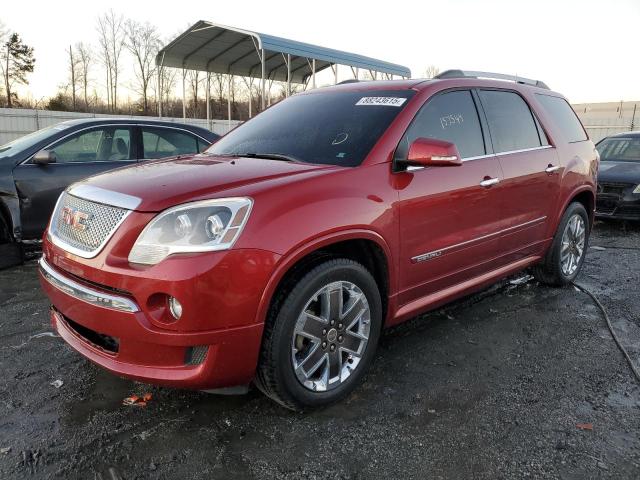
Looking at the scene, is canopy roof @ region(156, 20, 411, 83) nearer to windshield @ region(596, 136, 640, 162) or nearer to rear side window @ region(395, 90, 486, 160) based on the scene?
windshield @ region(596, 136, 640, 162)

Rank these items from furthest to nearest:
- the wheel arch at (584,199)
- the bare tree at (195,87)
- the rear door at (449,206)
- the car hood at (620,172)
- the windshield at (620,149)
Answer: the bare tree at (195,87) < the windshield at (620,149) < the car hood at (620,172) < the wheel arch at (584,199) < the rear door at (449,206)

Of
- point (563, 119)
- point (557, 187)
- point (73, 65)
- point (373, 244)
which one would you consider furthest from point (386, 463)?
point (73, 65)

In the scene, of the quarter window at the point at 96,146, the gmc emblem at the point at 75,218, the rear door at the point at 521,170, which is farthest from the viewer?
the quarter window at the point at 96,146

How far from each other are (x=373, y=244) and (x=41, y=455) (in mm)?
1880

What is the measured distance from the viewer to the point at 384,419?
2559mm

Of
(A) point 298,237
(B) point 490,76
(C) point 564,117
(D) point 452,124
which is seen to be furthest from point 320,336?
(C) point 564,117

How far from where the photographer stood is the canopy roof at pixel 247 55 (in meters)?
15.3

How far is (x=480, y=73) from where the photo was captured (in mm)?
3957

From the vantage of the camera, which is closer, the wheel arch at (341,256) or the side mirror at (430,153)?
the wheel arch at (341,256)

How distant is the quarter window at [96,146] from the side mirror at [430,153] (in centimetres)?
417

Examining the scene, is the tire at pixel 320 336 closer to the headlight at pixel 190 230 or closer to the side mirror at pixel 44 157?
the headlight at pixel 190 230

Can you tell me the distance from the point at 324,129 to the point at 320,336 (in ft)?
4.45

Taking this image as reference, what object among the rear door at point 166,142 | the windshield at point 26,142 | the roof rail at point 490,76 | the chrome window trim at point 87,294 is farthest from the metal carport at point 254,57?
the chrome window trim at point 87,294

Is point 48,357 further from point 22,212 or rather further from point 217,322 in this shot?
point 22,212
